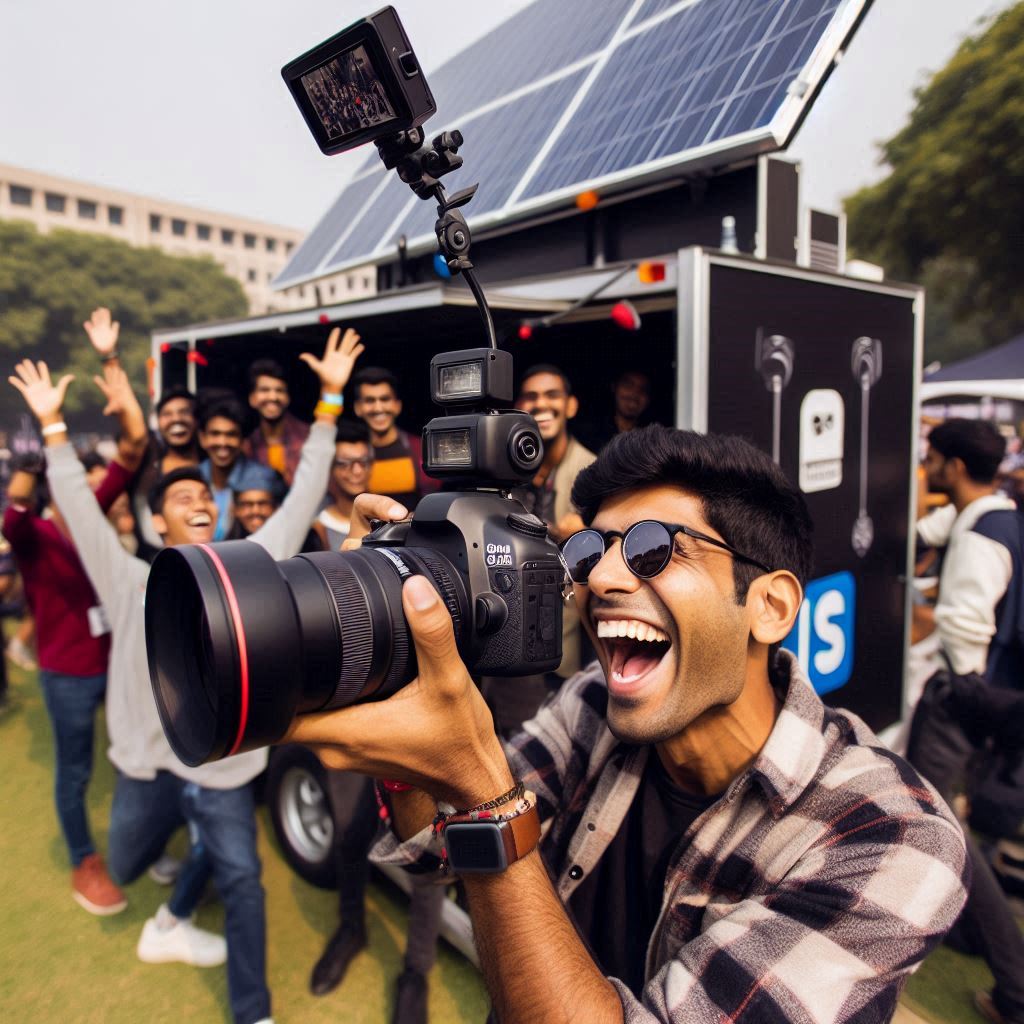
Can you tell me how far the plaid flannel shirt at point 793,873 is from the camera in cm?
103

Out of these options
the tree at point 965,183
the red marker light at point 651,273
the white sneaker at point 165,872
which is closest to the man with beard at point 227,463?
the white sneaker at point 165,872

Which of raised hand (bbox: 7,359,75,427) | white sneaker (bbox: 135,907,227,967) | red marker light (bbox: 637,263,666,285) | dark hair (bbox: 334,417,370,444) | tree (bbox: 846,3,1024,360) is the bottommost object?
white sneaker (bbox: 135,907,227,967)

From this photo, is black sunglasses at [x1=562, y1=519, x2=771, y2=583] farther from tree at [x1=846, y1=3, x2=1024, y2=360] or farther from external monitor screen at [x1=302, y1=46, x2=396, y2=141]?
tree at [x1=846, y1=3, x2=1024, y2=360]

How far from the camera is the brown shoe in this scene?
3.49 m

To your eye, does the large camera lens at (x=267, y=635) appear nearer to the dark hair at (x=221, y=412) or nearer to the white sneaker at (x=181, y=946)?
the white sneaker at (x=181, y=946)

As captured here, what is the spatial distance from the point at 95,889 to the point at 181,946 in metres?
0.63

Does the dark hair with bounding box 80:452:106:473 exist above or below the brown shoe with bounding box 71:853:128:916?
above

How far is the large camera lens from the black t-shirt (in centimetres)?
53

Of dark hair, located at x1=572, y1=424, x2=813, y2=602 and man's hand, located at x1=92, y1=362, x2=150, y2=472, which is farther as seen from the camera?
man's hand, located at x1=92, y1=362, x2=150, y2=472

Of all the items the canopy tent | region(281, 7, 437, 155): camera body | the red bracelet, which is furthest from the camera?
the canopy tent

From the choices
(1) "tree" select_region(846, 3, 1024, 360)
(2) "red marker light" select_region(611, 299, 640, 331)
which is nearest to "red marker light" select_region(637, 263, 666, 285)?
(2) "red marker light" select_region(611, 299, 640, 331)

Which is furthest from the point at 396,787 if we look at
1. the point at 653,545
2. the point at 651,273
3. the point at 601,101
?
the point at 601,101

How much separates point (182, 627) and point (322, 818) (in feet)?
8.94

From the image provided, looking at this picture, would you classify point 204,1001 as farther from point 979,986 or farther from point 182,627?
point 979,986
